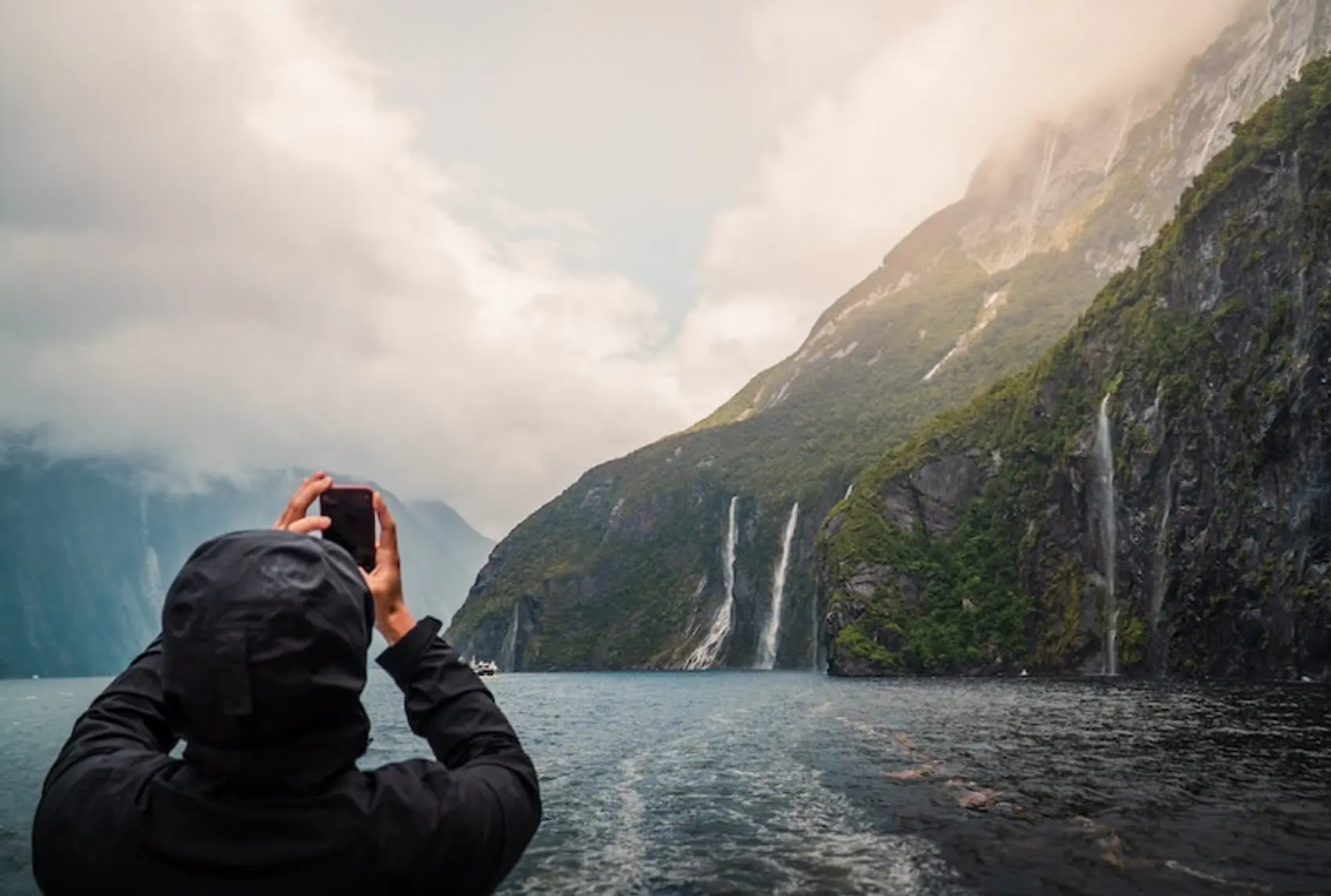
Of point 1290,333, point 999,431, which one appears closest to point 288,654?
point 1290,333

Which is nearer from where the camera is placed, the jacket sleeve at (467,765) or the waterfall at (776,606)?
the jacket sleeve at (467,765)

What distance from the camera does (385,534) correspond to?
2982mm

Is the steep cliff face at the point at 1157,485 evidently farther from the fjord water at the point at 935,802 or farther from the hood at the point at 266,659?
the hood at the point at 266,659

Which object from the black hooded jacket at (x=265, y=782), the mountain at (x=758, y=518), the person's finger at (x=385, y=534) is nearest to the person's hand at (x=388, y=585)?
the person's finger at (x=385, y=534)

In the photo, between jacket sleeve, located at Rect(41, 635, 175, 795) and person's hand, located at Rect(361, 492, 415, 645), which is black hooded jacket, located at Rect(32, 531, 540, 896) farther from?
person's hand, located at Rect(361, 492, 415, 645)

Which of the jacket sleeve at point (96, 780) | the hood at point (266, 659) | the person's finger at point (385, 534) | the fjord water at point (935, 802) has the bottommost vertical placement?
the fjord water at point (935, 802)

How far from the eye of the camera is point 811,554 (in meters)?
152

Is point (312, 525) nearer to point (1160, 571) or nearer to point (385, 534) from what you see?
point (385, 534)

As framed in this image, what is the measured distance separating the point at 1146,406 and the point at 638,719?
54.4 metres

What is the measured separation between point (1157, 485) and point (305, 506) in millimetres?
78027

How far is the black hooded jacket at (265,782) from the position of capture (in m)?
2.23

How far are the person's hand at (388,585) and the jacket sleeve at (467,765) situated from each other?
52 mm

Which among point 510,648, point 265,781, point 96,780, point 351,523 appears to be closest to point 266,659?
point 265,781

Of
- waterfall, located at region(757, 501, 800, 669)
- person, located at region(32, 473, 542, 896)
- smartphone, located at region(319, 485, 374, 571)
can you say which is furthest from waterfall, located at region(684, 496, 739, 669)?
person, located at region(32, 473, 542, 896)
